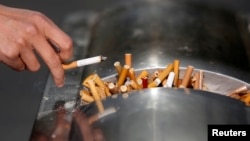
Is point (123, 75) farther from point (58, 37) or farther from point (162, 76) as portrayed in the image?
point (58, 37)

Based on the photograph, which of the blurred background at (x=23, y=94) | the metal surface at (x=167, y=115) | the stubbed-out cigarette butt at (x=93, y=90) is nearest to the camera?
the metal surface at (x=167, y=115)

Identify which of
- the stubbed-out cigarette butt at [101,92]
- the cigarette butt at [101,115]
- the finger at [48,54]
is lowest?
the cigarette butt at [101,115]

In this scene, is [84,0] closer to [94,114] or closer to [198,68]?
[198,68]

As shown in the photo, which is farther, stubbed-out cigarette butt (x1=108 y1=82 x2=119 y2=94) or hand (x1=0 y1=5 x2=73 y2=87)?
stubbed-out cigarette butt (x1=108 y1=82 x2=119 y2=94)

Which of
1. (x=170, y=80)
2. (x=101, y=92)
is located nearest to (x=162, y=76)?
(x=170, y=80)

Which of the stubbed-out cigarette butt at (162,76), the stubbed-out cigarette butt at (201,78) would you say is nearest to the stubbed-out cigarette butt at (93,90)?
the stubbed-out cigarette butt at (162,76)

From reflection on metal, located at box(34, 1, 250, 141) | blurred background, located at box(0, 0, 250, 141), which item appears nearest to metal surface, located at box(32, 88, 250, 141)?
reflection on metal, located at box(34, 1, 250, 141)

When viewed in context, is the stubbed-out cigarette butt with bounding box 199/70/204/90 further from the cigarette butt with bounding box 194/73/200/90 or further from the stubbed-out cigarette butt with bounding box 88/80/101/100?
the stubbed-out cigarette butt with bounding box 88/80/101/100

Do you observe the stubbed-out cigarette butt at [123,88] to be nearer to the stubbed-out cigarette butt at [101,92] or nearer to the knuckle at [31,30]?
the stubbed-out cigarette butt at [101,92]
